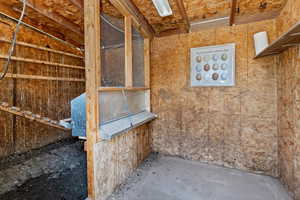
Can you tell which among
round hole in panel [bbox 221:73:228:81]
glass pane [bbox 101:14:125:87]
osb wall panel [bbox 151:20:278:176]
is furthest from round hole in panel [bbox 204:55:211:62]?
glass pane [bbox 101:14:125:87]

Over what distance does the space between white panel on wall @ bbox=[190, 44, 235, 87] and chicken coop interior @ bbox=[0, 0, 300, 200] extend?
17 mm

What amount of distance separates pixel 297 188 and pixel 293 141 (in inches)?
21.0

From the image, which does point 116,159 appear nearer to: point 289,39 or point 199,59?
point 199,59

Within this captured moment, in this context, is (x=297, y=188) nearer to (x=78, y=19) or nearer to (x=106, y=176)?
(x=106, y=176)

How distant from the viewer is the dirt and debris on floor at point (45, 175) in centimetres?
197

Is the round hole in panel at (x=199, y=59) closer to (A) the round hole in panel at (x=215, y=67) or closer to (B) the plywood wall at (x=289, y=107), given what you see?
(A) the round hole in panel at (x=215, y=67)

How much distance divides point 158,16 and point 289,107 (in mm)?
2398

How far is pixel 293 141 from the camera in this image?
1787mm

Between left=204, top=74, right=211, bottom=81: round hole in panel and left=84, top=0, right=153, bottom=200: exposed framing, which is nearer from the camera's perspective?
left=84, top=0, right=153, bottom=200: exposed framing

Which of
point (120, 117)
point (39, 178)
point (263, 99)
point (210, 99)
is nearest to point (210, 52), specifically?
point (210, 99)

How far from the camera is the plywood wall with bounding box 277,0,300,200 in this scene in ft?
5.60

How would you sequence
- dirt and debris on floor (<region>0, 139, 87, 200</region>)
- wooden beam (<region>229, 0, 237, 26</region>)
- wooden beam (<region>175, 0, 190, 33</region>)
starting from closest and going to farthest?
dirt and debris on floor (<region>0, 139, 87, 200</region>) < wooden beam (<region>229, 0, 237, 26</region>) < wooden beam (<region>175, 0, 190, 33</region>)

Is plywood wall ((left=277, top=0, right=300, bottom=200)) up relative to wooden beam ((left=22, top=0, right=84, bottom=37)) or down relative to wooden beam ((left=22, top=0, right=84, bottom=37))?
down

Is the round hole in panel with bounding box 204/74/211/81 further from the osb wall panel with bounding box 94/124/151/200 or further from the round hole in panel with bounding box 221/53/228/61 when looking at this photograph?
the osb wall panel with bounding box 94/124/151/200
